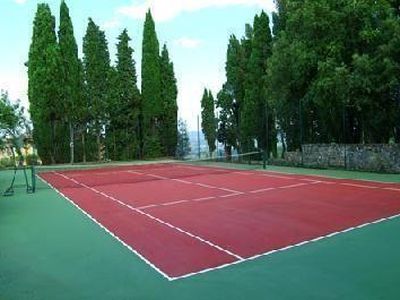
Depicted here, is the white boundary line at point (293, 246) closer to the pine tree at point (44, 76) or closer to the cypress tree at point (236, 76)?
the cypress tree at point (236, 76)

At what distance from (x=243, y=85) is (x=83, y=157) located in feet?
37.4

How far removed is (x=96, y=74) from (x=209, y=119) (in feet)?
34.1

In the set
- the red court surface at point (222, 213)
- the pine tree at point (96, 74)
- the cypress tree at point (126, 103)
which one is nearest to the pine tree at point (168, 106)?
the cypress tree at point (126, 103)

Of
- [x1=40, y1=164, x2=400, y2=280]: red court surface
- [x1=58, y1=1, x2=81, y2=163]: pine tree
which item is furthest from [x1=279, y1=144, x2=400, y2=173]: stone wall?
[x1=58, y1=1, x2=81, y2=163]: pine tree

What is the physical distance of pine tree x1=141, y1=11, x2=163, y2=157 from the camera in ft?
118

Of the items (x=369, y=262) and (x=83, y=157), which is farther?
(x=83, y=157)

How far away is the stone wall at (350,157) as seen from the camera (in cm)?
2106

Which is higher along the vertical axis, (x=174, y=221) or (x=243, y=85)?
(x=243, y=85)

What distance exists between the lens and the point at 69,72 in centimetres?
3391

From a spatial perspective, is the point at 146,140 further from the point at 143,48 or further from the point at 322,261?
the point at 322,261

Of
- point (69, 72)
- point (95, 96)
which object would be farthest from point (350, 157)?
point (69, 72)

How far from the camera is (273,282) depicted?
6.93 metres

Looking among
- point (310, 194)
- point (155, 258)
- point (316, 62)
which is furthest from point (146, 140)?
point (155, 258)

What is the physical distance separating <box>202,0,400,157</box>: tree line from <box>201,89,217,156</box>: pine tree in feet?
24.8
